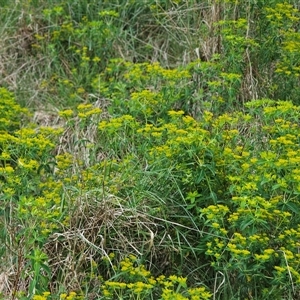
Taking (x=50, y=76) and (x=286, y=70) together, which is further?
(x=50, y=76)

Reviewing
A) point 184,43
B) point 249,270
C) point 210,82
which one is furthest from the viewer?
point 184,43

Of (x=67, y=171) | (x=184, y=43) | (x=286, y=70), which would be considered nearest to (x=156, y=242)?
(x=67, y=171)

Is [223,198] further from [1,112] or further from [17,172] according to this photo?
[1,112]

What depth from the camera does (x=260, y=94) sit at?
6469 mm

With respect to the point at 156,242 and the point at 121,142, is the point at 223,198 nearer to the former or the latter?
the point at 156,242

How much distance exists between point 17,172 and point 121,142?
72cm

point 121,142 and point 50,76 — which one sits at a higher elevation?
point 121,142

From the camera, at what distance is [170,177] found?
16.3 feet

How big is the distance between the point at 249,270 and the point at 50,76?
130 inches

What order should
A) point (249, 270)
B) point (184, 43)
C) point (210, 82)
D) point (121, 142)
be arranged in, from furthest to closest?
point (184, 43), point (210, 82), point (121, 142), point (249, 270)

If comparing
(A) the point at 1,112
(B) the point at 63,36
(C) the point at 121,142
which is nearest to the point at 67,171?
(C) the point at 121,142

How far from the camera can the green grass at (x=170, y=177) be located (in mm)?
4578

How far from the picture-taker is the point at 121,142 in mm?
5465

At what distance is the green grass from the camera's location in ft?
15.0
